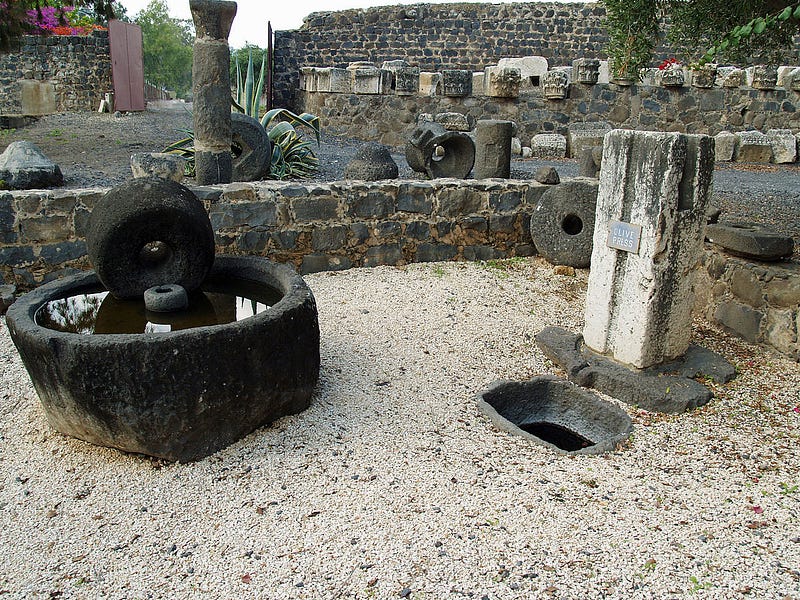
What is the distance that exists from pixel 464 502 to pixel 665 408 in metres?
1.45

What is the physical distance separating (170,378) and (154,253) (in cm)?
101

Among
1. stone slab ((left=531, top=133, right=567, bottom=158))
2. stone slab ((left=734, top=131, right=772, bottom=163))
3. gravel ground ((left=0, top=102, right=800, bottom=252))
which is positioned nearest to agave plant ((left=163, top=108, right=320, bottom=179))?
gravel ground ((left=0, top=102, right=800, bottom=252))

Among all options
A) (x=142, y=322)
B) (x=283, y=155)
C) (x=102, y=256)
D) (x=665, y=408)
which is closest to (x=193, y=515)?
(x=142, y=322)

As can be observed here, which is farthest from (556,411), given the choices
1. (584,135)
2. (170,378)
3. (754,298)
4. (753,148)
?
(753,148)

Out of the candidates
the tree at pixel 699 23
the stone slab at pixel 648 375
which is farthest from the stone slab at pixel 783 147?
the stone slab at pixel 648 375

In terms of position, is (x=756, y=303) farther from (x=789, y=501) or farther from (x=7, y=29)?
(x=7, y=29)

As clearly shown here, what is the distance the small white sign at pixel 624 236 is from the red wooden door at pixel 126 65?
14.1 metres

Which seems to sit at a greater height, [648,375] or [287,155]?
[287,155]

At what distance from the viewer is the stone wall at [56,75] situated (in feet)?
48.8

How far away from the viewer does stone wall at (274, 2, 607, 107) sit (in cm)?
1605

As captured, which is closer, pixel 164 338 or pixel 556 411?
pixel 164 338

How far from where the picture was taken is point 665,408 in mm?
3590

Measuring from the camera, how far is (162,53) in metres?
37.5

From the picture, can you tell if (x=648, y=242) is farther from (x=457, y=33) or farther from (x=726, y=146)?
(x=457, y=33)
